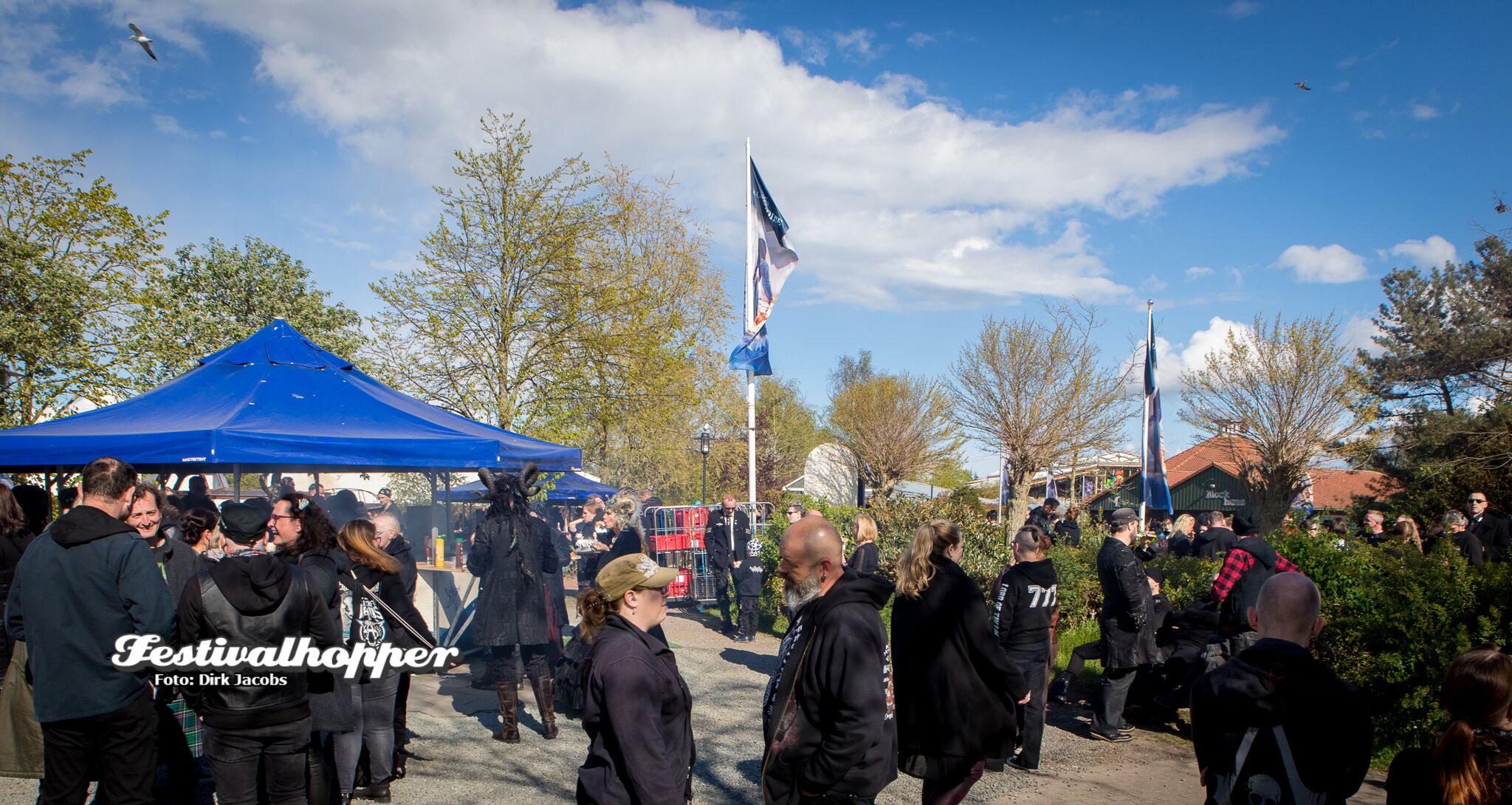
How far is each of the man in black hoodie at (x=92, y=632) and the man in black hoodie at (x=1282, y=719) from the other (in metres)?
4.24

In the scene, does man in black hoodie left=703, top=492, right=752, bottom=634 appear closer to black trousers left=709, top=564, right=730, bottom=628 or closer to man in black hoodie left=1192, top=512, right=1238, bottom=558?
black trousers left=709, top=564, right=730, bottom=628

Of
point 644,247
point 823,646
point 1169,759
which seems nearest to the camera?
point 823,646

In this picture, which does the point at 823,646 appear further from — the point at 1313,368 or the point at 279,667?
the point at 1313,368

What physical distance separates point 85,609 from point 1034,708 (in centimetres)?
569

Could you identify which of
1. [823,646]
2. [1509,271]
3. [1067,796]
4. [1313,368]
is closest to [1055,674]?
[1067,796]

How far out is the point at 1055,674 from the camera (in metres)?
8.71

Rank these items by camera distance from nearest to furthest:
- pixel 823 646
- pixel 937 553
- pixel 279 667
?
pixel 823 646
pixel 279 667
pixel 937 553

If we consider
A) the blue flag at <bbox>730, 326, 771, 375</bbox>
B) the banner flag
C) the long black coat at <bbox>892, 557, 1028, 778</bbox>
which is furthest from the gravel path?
the banner flag

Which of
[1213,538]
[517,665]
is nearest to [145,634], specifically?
[517,665]

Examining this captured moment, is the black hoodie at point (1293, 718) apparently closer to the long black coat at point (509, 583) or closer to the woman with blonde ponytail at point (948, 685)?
the woman with blonde ponytail at point (948, 685)

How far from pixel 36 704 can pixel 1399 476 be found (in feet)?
110

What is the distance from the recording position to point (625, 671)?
279 centimetres

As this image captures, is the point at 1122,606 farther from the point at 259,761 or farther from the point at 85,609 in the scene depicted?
the point at 85,609

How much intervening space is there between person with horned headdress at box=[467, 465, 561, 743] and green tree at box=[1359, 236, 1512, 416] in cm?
3162
